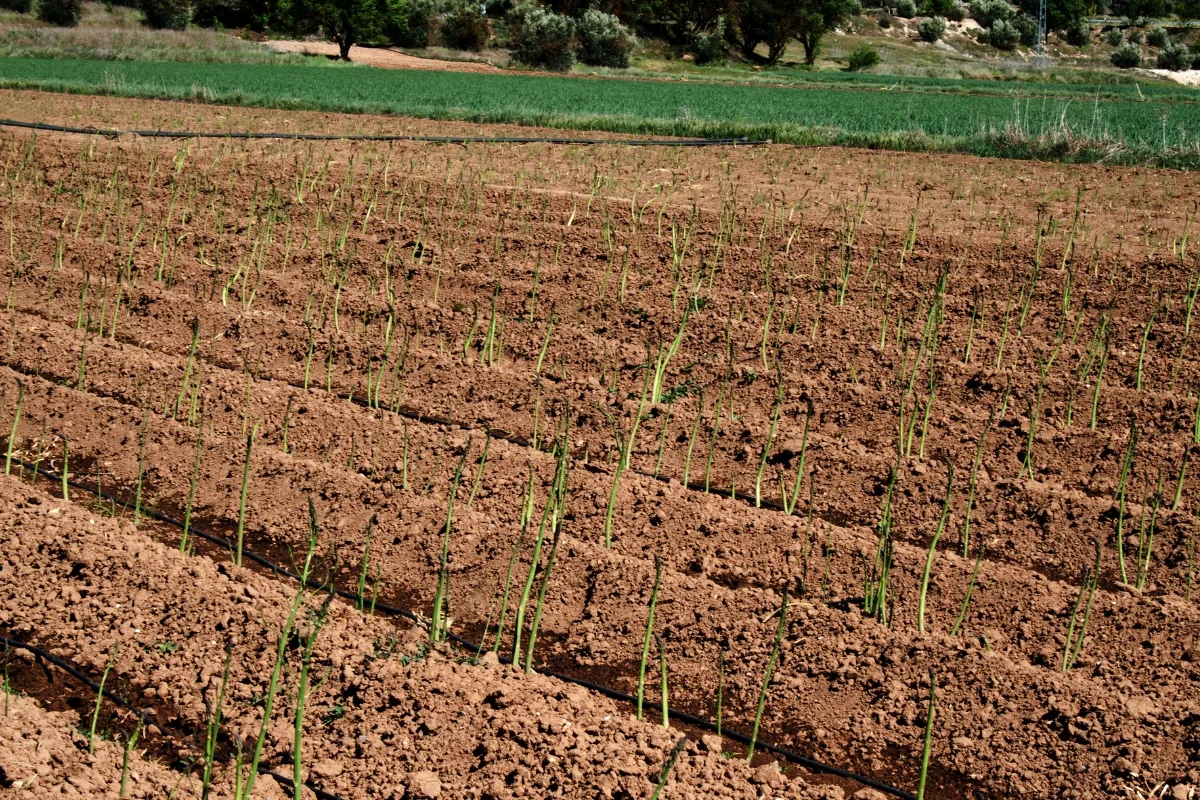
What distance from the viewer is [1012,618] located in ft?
11.8

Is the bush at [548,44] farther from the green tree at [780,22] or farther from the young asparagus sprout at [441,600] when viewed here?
the young asparagus sprout at [441,600]

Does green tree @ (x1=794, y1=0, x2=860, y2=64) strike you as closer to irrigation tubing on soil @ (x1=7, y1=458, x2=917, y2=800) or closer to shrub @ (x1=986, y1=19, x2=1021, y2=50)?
shrub @ (x1=986, y1=19, x2=1021, y2=50)

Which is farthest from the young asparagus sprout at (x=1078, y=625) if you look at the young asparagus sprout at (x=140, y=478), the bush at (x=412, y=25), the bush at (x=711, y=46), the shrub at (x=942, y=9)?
the shrub at (x=942, y=9)

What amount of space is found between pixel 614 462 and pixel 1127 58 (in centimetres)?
5656

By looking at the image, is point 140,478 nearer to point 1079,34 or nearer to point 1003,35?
point 1003,35

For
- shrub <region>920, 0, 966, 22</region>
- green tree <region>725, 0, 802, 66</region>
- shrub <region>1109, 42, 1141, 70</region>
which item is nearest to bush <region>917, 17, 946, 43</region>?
shrub <region>920, 0, 966, 22</region>

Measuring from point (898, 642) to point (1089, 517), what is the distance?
3.85ft

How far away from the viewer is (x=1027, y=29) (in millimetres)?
63406

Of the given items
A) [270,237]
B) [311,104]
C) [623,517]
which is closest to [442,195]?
[270,237]

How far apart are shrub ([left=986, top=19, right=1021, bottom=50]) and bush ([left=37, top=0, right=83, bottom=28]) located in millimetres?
44107

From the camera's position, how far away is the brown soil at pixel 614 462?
3062 millimetres

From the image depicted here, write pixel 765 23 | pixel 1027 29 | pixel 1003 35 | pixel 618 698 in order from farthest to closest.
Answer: pixel 1027 29 < pixel 1003 35 < pixel 765 23 < pixel 618 698

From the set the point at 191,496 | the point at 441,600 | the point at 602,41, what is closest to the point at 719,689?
the point at 441,600

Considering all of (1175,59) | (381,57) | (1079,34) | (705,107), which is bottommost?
(705,107)
